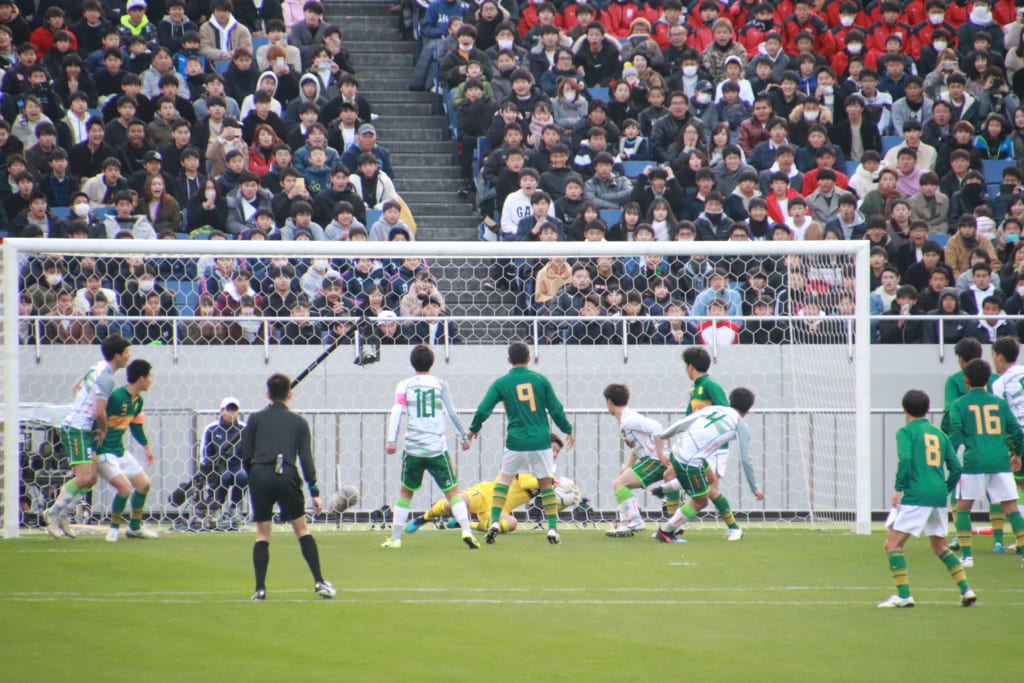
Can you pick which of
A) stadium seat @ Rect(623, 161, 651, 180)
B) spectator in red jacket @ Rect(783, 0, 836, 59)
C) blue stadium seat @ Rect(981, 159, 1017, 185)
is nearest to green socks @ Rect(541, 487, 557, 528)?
stadium seat @ Rect(623, 161, 651, 180)

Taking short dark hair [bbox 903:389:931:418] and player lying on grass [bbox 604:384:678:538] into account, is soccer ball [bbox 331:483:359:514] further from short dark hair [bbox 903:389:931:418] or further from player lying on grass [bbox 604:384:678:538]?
short dark hair [bbox 903:389:931:418]

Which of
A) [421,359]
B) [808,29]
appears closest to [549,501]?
[421,359]

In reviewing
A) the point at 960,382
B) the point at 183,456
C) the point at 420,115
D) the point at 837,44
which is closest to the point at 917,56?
the point at 837,44

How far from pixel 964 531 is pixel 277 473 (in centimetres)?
607

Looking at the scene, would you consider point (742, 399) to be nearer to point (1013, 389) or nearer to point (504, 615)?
point (1013, 389)

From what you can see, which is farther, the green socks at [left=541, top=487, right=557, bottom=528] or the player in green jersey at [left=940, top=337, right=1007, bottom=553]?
the green socks at [left=541, top=487, right=557, bottom=528]

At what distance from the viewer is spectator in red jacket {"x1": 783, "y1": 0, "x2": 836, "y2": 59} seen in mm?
21531

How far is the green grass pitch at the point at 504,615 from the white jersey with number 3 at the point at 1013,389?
1387 millimetres

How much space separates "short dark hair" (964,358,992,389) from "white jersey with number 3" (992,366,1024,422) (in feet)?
4.14

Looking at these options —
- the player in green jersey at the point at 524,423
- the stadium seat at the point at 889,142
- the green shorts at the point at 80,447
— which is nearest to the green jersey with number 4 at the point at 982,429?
the player in green jersey at the point at 524,423

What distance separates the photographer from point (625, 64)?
65.8 ft

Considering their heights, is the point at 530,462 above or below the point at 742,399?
below

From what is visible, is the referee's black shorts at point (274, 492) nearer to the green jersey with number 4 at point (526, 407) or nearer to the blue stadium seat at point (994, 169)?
the green jersey with number 4 at point (526, 407)

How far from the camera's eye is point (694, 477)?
41.0 feet
